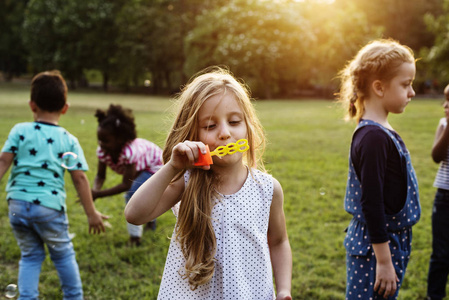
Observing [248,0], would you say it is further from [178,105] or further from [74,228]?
[178,105]

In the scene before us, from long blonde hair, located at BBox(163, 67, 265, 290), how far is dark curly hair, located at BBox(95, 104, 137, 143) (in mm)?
2417

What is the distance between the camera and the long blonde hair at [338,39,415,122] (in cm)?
227

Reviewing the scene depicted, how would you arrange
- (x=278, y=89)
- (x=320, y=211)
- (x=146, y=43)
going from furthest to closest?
(x=146, y=43)
(x=278, y=89)
(x=320, y=211)

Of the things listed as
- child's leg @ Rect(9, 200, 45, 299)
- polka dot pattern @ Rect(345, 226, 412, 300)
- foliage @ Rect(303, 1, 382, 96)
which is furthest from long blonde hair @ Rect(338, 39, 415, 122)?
foliage @ Rect(303, 1, 382, 96)

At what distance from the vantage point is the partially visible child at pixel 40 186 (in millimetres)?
2801

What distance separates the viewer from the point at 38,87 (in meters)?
2.91

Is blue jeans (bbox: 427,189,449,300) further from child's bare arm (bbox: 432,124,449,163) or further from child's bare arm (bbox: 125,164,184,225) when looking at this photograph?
child's bare arm (bbox: 125,164,184,225)

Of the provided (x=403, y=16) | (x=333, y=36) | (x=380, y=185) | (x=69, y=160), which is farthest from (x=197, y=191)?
(x=403, y=16)

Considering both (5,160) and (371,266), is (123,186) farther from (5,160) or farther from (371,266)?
(371,266)

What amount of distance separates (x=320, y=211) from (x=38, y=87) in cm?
362

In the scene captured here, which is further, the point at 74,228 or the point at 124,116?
the point at 74,228

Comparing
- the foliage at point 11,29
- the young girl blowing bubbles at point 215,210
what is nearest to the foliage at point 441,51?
the young girl blowing bubbles at point 215,210

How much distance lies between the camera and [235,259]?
1714mm

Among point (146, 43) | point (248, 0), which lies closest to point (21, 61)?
point (146, 43)
